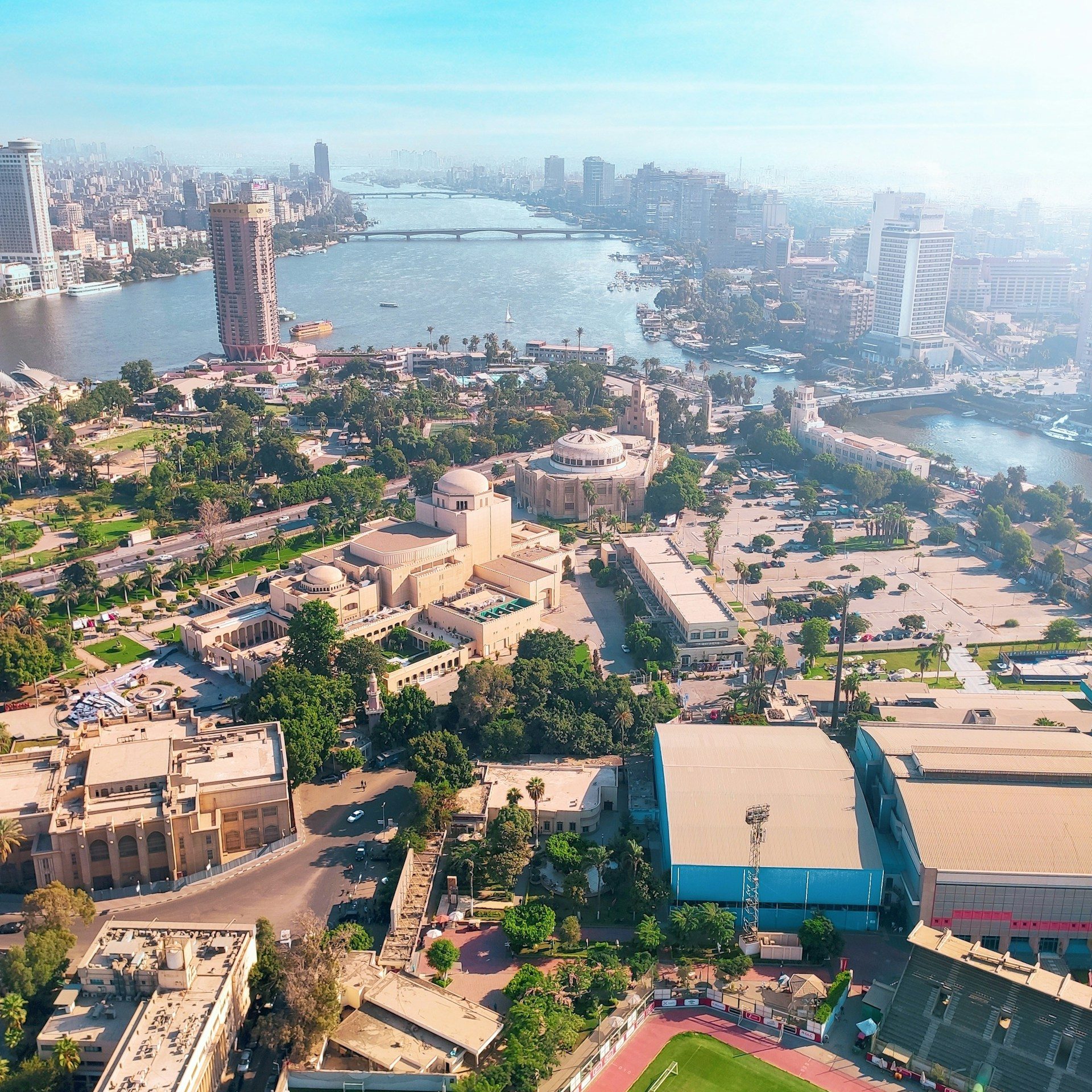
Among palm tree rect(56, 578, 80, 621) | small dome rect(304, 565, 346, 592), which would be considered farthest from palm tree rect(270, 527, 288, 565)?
small dome rect(304, 565, 346, 592)

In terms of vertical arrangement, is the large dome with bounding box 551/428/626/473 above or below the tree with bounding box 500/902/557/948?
above

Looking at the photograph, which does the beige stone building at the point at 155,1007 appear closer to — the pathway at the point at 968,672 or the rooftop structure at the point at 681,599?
the rooftop structure at the point at 681,599

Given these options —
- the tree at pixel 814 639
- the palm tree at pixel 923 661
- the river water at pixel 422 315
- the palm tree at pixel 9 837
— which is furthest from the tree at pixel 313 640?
the river water at pixel 422 315

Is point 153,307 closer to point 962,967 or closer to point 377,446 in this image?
point 377,446

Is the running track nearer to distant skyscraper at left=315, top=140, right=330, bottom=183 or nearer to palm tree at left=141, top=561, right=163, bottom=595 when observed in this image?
palm tree at left=141, top=561, right=163, bottom=595

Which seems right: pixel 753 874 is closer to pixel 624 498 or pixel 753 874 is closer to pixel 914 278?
pixel 624 498

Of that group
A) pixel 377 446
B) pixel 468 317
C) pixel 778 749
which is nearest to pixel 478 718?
pixel 778 749

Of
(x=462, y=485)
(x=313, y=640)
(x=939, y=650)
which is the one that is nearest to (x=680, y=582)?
(x=462, y=485)
